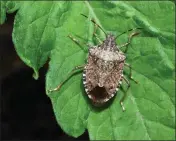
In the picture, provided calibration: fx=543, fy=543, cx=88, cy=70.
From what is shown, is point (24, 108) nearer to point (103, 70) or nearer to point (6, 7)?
point (103, 70)

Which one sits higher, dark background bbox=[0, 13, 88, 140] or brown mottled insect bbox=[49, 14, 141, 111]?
brown mottled insect bbox=[49, 14, 141, 111]

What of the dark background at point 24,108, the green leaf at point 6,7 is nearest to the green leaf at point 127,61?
the green leaf at point 6,7

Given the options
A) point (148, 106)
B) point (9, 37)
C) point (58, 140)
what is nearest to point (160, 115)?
point (148, 106)

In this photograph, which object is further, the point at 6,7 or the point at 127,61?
Result: the point at 127,61

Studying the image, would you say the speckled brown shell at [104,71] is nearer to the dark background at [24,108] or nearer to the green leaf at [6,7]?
the green leaf at [6,7]

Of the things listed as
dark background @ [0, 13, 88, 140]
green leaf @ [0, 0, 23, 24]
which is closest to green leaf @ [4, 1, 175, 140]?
green leaf @ [0, 0, 23, 24]

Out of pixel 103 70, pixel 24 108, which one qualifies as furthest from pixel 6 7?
pixel 24 108

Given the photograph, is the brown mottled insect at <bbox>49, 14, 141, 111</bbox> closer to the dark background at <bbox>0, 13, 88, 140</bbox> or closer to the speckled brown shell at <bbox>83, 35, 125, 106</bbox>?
the speckled brown shell at <bbox>83, 35, 125, 106</bbox>

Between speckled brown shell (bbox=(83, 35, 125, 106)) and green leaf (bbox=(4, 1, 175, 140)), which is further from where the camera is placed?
speckled brown shell (bbox=(83, 35, 125, 106))
